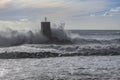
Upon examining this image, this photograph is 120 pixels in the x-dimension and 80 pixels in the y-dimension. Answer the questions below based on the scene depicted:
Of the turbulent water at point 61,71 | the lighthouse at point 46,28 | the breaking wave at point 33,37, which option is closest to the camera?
the turbulent water at point 61,71

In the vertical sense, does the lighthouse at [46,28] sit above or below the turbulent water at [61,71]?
above

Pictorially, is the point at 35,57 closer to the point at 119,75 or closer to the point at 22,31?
the point at 119,75

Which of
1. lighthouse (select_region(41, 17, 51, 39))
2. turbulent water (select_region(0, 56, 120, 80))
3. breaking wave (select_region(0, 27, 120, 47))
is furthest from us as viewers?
lighthouse (select_region(41, 17, 51, 39))

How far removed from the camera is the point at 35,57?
1380 centimetres

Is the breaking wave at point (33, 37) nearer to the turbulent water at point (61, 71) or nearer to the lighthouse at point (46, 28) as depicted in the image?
the lighthouse at point (46, 28)

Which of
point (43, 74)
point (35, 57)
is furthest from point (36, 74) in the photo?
point (35, 57)

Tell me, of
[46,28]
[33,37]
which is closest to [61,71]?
[33,37]

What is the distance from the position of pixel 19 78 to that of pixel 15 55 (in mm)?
5733

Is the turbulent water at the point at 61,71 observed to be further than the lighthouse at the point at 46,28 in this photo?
No

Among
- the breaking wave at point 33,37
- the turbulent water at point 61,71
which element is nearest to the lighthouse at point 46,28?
the breaking wave at point 33,37

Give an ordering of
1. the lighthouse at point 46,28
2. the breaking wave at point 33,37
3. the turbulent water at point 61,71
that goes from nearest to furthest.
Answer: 1. the turbulent water at point 61,71
2. the breaking wave at point 33,37
3. the lighthouse at point 46,28

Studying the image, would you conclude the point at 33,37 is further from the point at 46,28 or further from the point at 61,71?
the point at 61,71

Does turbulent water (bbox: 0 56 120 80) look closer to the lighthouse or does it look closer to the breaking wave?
the breaking wave

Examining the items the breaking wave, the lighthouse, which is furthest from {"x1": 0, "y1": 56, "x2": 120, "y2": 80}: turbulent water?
the lighthouse
